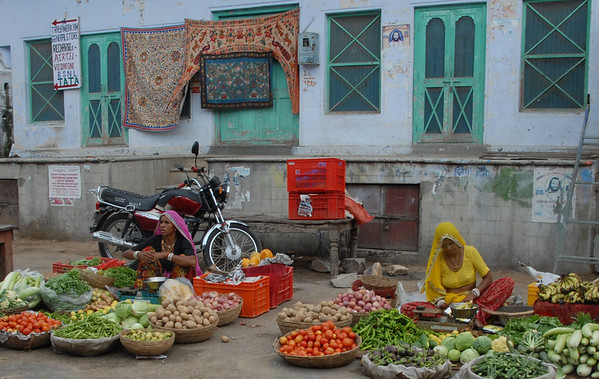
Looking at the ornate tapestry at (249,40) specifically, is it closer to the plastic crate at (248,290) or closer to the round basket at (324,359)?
the plastic crate at (248,290)

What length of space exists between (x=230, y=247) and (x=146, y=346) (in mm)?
3194

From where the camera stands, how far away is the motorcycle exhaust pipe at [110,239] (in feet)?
29.7

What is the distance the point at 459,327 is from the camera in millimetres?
5895

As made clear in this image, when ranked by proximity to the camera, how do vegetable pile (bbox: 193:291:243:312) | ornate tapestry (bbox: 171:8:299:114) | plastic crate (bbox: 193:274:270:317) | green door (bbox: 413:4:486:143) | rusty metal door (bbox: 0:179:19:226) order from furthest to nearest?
rusty metal door (bbox: 0:179:19:226) < ornate tapestry (bbox: 171:8:299:114) < green door (bbox: 413:4:486:143) < plastic crate (bbox: 193:274:270:317) < vegetable pile (bbox: 193:291:243:312)

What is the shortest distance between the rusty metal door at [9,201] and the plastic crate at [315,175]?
6738mm

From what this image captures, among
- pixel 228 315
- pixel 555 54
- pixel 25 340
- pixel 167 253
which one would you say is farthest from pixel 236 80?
pixel 25 340

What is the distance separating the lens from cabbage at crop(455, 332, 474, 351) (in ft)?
17.4

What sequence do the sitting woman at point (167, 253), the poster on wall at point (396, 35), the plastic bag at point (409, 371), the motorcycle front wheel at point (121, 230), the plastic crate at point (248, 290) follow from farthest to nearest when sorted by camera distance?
the poster on wall at point (396, 35), the motorcycle front wheel at point (121, 230), the sitting woman at point (167, 253), the plastic crate at point (248, 290), the plastic bag at point (409, 371)

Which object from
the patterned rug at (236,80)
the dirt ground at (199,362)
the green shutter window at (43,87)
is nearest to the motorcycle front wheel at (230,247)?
→ the dirt ground at (199,362)

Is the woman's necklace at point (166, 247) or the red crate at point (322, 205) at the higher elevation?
the red crate at point (322, 205)

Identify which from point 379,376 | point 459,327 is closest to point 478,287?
point 459,327

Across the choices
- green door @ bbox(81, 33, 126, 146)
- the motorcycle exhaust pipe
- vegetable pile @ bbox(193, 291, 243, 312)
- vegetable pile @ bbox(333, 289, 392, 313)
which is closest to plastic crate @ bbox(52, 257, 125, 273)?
the motorcycle exhaust pipe

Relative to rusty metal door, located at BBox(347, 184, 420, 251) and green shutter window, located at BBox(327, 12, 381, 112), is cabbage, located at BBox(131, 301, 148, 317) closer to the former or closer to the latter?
rusty metal door, located at BBox(347, 184, 420, 251)

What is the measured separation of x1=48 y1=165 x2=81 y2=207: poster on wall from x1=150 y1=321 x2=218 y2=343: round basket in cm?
643
